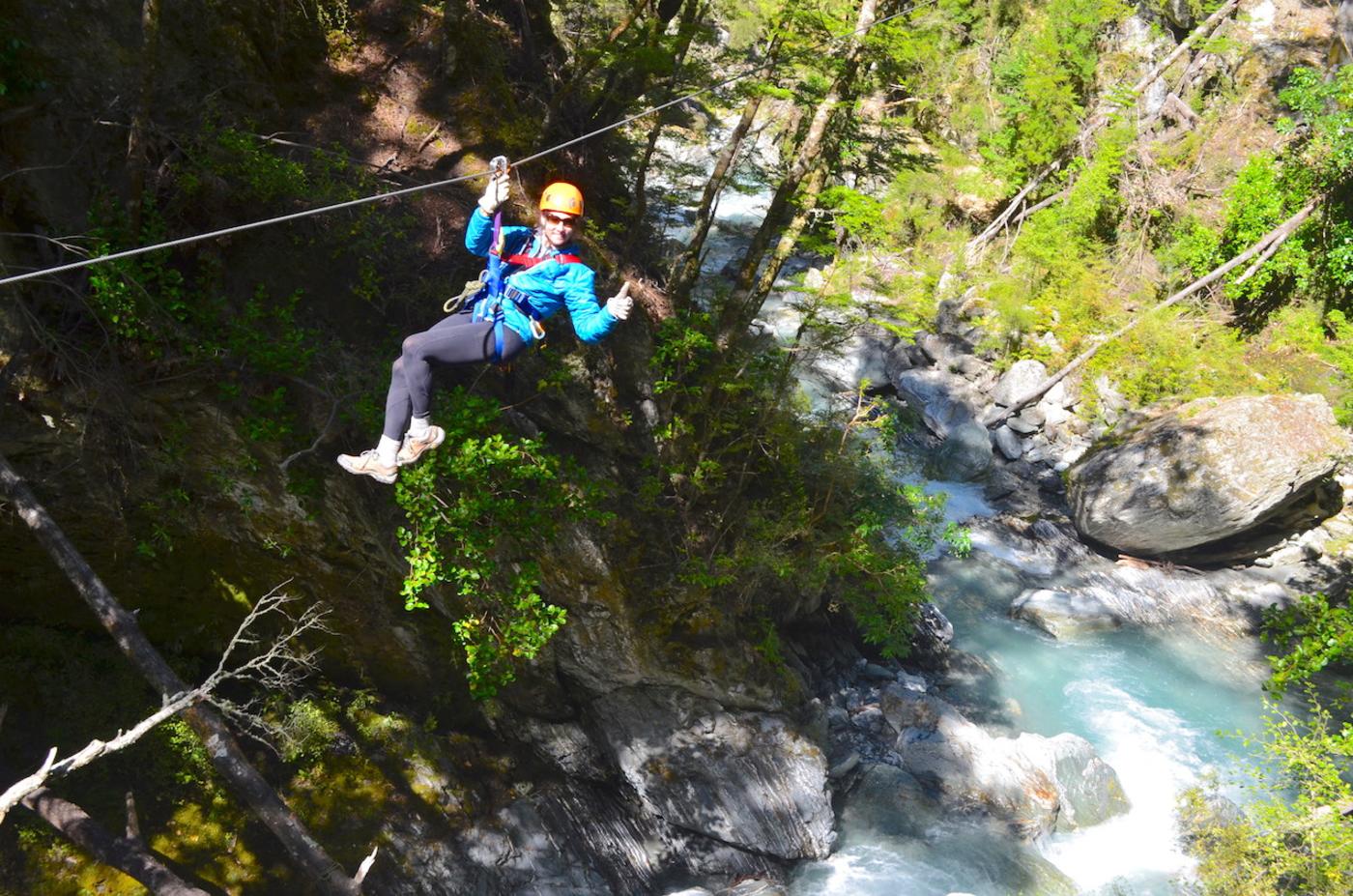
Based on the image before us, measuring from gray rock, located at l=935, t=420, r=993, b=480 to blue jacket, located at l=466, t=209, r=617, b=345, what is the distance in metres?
13.9

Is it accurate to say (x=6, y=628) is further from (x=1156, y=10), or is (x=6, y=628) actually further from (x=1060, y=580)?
(x=1156, y=10)

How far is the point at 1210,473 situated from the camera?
14.2m

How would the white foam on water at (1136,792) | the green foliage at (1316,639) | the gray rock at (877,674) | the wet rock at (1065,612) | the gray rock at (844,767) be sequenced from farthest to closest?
1. the wet rock at (1065,612)
2. the gray rock at (877,674)
3. the gray rock at (844,767)
4. the white foam on water at (1136,792)
5. the green foliage at (1316,639)

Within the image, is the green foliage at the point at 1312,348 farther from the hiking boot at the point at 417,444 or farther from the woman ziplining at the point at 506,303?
the hiking boot at the point at 417,444

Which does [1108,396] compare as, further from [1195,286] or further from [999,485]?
[1195,286]

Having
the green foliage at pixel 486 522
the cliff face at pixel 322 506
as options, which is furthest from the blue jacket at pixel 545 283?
the cliff face at pixel 322 506

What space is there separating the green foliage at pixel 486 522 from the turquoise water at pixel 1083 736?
5.17 m

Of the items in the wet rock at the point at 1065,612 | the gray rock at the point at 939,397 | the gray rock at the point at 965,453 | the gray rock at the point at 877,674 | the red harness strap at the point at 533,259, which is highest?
the red harness strap at the point at 533,259

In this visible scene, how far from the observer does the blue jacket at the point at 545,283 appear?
4.86 meters

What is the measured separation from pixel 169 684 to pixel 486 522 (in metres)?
2.66

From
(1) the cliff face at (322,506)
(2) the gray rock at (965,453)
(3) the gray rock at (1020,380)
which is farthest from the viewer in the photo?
(3) the gray rock at (1020,380)

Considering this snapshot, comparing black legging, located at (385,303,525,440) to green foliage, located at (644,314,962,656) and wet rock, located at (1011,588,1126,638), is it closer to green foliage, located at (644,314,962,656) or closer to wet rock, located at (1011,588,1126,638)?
green foliage, located at (644,314,962,656)

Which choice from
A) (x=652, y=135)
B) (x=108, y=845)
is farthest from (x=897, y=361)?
(x=108, y=845)

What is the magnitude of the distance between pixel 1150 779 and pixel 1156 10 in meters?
20.3
